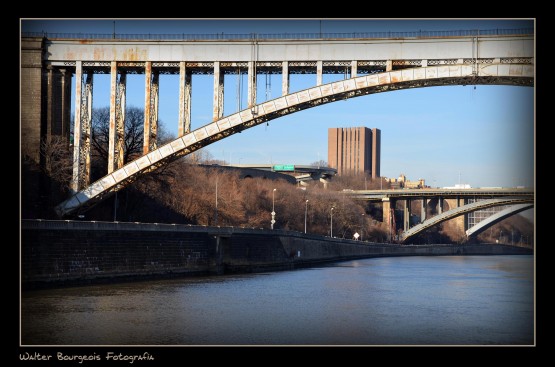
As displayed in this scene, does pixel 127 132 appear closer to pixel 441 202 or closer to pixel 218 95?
pixel 218 95

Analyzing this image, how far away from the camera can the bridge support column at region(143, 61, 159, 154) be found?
28.5 meters

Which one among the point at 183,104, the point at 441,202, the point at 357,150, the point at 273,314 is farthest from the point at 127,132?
the point at 357,150

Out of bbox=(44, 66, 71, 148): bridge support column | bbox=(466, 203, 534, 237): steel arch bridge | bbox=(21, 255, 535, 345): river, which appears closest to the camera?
bbox=(21, 255, 535, 345): river

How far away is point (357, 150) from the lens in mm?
152750

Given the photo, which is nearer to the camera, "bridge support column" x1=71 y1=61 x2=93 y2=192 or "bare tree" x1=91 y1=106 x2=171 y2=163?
"bridge support column" x1=71 y1=61 x2=93 y2=192

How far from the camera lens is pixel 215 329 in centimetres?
2027

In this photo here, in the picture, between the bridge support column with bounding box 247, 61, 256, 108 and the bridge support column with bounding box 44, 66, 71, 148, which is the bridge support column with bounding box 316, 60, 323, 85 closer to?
the bridge support column with bounding box 247, 61, 256, 108

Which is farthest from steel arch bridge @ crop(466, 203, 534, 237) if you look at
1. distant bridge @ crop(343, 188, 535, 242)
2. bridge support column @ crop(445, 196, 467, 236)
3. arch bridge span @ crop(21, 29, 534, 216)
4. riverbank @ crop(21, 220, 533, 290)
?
arch bridge span @ crop(21, 29, 534, 216)

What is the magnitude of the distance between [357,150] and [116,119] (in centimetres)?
12480

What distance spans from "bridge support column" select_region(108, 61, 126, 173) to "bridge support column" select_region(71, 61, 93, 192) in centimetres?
95

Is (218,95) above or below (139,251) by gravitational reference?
above

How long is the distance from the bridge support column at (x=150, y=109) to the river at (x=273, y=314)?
191 inches

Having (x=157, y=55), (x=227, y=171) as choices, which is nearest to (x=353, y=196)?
(x=227, y=171)

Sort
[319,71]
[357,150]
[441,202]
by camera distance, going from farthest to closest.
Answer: [357,150] < [441,202] < [319,71]
